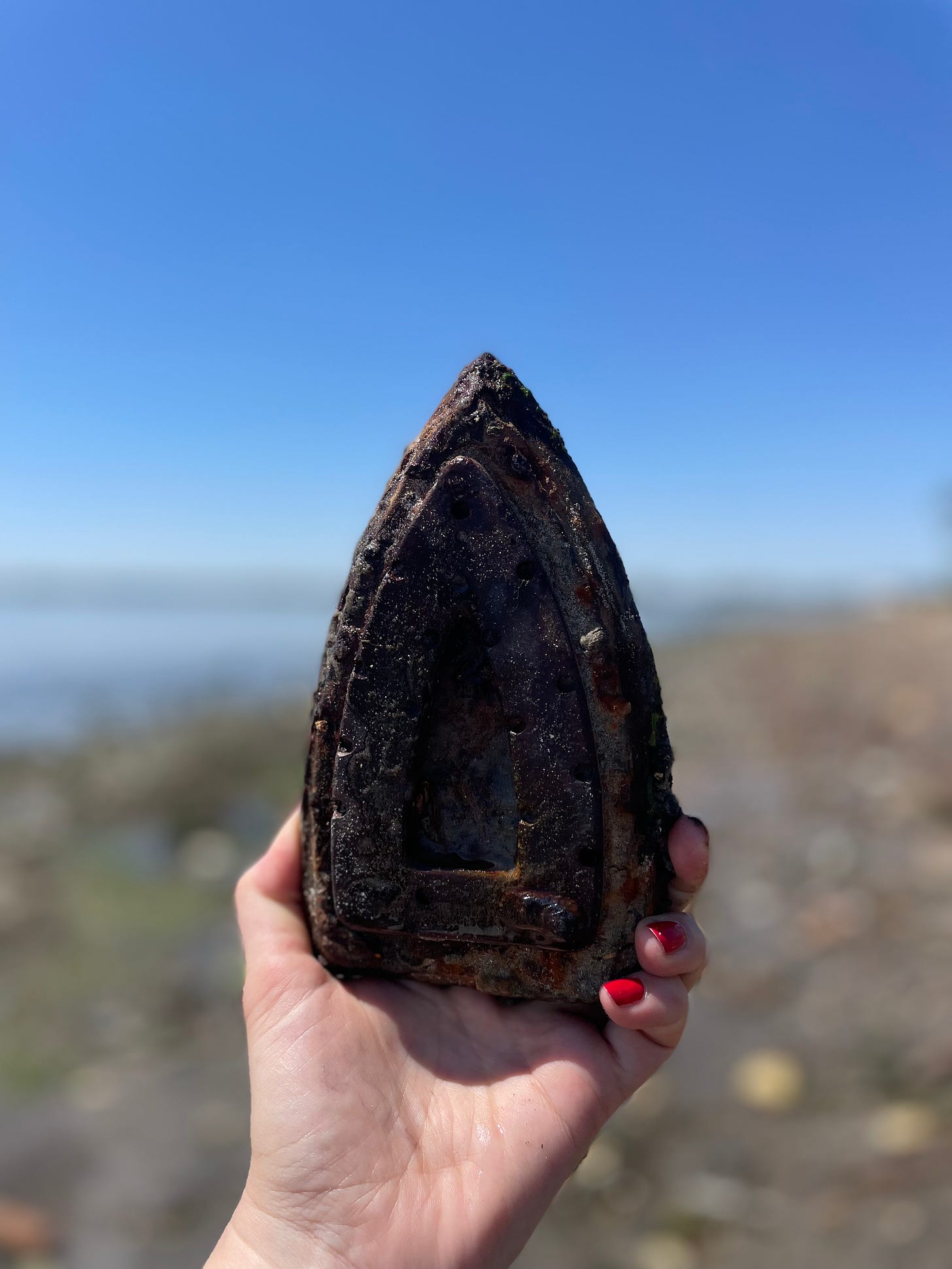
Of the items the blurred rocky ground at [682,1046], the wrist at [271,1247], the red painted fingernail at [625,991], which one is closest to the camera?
Result: the wrist at [271,1247]

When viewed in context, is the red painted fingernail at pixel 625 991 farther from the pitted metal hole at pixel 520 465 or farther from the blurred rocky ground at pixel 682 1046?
the blurred rocky ground at pixel 682 1046

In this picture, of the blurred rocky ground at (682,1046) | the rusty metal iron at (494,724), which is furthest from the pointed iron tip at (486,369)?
the blurred rocky ground at (682,1046)

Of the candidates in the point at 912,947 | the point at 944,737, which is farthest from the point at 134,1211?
the point at 944,737

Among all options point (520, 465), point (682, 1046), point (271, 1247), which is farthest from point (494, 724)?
point (682, 1046)

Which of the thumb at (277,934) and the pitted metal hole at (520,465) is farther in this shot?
the thumb at (277,934)

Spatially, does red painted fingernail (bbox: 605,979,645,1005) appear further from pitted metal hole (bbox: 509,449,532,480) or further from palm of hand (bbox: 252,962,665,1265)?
pitted metal hole (bbox: 509,449,532,480)

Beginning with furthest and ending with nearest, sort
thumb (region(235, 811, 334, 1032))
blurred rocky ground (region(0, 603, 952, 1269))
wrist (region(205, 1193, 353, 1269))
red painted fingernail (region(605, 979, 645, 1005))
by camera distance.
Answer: blurred rocky ground (region(0, 603, 952, 1269))
thumb (region(235, 811, 334, 1032))
red painted fingernail (region(605, 979, 645, 1005))
wrist (region(205, 1193, 353, 1269))

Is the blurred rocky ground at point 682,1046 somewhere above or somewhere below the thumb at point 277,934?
below

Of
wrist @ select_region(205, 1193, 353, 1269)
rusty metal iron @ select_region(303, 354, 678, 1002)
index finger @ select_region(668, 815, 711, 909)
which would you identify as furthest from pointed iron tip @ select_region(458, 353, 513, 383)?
wrist @ select_region(205, 1193, 353, 1269)
